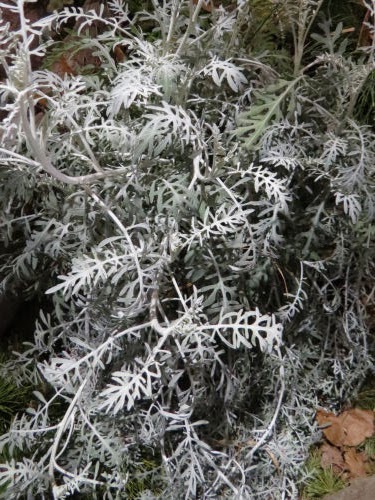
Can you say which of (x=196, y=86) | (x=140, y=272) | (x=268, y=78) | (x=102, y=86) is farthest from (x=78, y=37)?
(x=140, y=272)

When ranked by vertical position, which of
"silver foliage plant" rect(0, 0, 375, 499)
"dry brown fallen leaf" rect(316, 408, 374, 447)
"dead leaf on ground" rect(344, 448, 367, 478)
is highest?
"silver foliage plant" rect(0, 0, 375, 499)

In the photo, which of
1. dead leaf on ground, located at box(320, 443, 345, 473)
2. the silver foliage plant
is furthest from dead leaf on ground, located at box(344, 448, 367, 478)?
the silver foliage plant

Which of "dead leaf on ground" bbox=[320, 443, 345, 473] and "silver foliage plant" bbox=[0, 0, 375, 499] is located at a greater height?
"silver foliage plant" bbox=[0, 0, 375, 499]

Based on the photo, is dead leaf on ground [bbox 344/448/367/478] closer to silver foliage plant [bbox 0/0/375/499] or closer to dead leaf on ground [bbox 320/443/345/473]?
dead leaf on ground [bbox 320/443/345/473]

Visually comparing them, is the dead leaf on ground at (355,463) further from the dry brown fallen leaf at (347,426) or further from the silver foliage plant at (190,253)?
the silver foliage plant at (190,253)

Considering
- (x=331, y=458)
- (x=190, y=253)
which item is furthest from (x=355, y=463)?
(x=190, y=253)

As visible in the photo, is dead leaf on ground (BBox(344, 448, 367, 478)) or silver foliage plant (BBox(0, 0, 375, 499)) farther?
dead leaf on ground (BBox(344, 448, 367, 478))

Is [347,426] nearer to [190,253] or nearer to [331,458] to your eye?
[331,458]

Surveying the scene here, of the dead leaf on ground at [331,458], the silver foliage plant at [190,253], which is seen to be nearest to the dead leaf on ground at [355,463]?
the dead leaf on ground at [331,458]
